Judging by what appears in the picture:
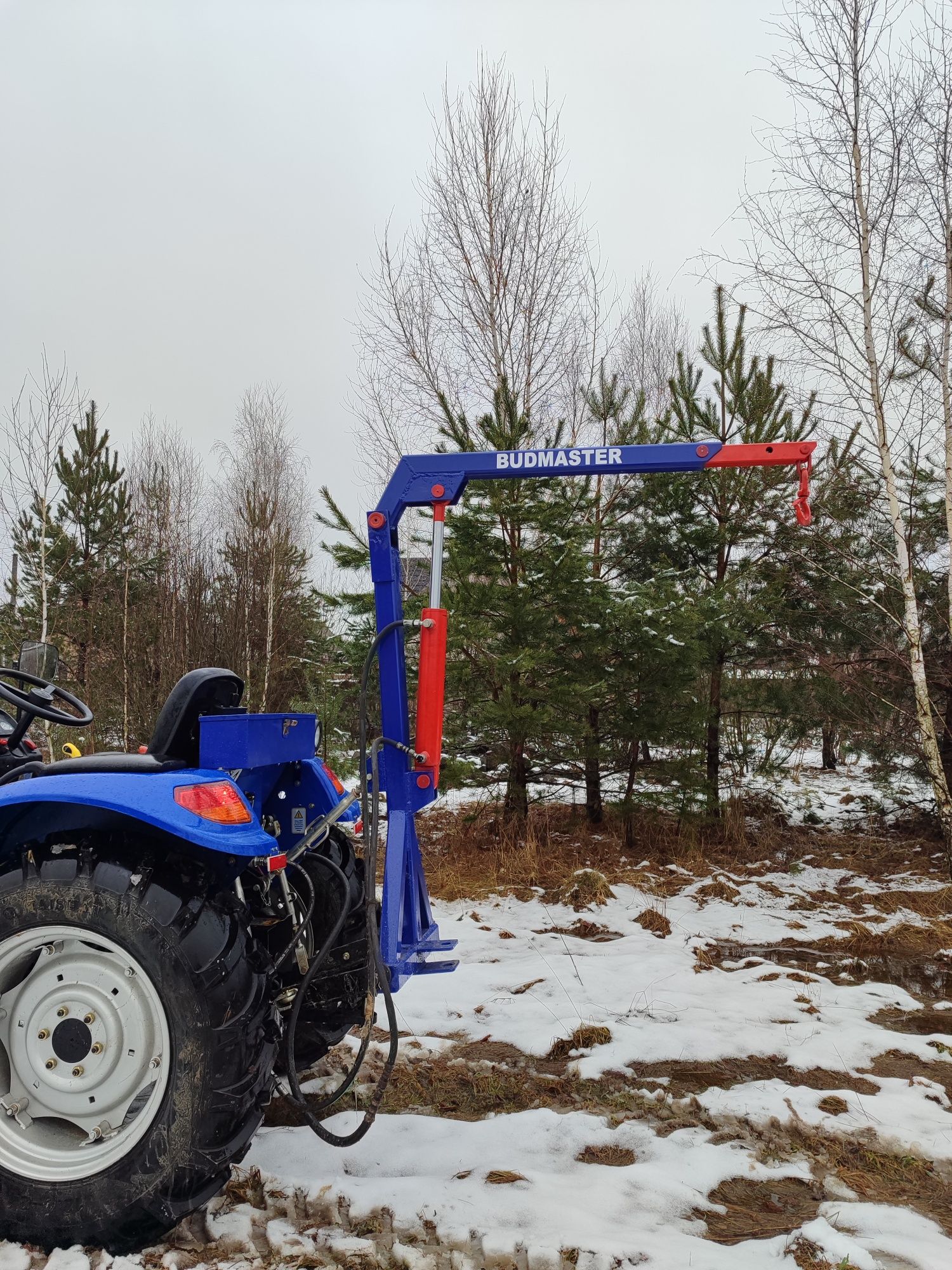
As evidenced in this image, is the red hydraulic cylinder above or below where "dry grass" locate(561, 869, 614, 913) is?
above

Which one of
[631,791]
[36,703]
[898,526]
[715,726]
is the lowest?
[631,791]

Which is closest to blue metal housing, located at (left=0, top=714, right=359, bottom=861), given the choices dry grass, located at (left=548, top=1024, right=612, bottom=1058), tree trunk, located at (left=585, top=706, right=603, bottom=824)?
dry grass, located at (left=548, top=1024, right=612, bottom=1058)

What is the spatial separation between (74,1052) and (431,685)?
4.90ft

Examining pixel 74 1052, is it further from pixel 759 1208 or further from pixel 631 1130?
pixel 759 1208

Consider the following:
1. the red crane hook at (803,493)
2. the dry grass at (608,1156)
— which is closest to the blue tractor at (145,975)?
the dry grass at (608,1156)

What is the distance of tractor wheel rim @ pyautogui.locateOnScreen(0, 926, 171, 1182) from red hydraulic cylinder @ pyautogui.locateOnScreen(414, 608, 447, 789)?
1152 mm

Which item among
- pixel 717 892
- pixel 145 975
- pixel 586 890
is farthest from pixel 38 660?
pixel 717 892

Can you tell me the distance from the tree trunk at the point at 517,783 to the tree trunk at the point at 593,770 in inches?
24.0

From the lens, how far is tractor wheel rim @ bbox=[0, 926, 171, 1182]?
85.9 inches

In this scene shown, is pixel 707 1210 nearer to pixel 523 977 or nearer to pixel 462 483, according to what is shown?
pixel 523 977

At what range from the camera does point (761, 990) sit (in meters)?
4.16

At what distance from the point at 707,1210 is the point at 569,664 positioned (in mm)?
5244

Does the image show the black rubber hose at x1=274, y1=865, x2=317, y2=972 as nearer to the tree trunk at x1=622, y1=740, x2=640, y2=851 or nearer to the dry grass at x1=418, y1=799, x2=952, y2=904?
the dry grass at x1=418, y1=799, x2=952, y2=904

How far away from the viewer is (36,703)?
3014 mm
